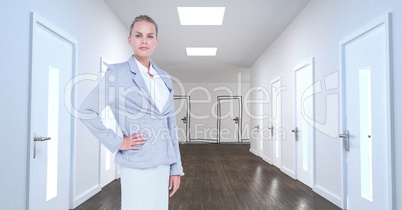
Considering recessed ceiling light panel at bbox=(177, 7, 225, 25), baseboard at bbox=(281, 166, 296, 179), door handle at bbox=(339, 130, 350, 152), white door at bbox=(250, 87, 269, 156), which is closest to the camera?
door handle at bbox=(339, 130, 350, 152)

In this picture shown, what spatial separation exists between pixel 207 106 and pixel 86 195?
38.8 feet

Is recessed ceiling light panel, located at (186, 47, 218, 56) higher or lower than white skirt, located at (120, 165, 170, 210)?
higher

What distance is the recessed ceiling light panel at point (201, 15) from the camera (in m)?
5.53

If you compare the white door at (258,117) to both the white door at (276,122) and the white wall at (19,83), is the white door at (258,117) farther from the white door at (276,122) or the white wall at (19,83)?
the white wall at (19,83)

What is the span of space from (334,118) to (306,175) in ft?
5.07

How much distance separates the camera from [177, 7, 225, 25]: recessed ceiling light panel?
5535 mm

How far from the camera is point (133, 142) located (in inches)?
44.2

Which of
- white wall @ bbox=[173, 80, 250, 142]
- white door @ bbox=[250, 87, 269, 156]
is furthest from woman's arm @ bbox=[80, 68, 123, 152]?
white wall @ bbox=[173, 80, 250, 142]

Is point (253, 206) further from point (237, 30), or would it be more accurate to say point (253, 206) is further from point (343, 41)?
point (237, 30)

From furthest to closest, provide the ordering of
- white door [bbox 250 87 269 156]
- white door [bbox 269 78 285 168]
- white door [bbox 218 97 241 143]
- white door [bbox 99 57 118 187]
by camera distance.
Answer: white door [bbox 218 97 241 143] < white door [bbox 250 87 269 156] < white door [bbox 269 78 285 168] < white door [bbox 99 57 118 187]

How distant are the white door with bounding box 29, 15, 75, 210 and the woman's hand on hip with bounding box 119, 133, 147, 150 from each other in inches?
76.5

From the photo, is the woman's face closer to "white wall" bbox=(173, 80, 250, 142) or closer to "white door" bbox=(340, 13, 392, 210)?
"white door" bbox=(340, 13, 392, 210)

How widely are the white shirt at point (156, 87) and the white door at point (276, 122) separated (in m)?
5.97

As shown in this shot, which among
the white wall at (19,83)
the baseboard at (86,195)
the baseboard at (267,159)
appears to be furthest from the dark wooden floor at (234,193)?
the baseboard at (267,159)
